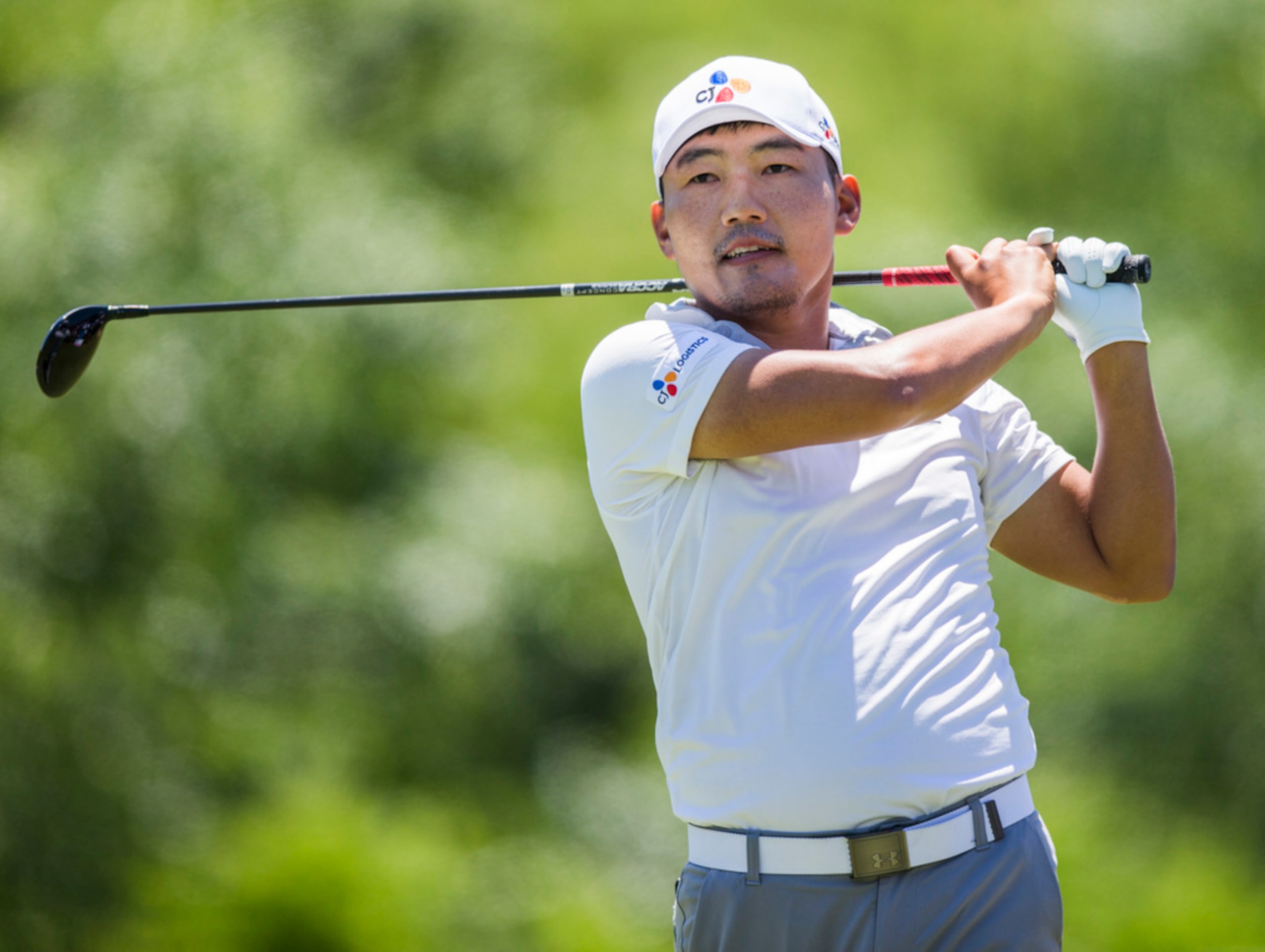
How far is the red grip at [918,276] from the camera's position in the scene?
6.22ft

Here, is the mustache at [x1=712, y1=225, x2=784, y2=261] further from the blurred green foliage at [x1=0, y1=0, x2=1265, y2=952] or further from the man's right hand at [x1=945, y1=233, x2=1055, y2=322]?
the blurred green foliage at [x1=0, y1=0, x2=1265, y2=952]

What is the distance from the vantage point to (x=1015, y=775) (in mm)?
1557

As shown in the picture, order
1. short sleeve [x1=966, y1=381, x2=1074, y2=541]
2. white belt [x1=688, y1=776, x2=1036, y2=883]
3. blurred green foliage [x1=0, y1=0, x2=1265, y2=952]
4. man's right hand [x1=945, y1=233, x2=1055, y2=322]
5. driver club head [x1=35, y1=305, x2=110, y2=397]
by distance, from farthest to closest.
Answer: blurred green foliage [x1=0, y1=0, x2=1265, y2=952], driver club head [x1=35, y1=305, x2=110, y2=397], short sleeve [x1=966, y1=381, x2=1074, y2=541], man's right hand [x1=945, y1=233, x2=1055, y2=322], white belt [x1=688, y1=776, x2=1036, y2=883]

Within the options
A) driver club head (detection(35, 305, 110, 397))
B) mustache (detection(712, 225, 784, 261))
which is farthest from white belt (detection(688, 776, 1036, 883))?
driver club head (detection(35, 305, 110, 397))

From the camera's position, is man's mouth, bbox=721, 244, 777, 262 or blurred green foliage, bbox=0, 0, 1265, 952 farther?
blurred green foliage, bbox=0, 0, 1265, 952

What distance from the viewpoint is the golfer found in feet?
4.84

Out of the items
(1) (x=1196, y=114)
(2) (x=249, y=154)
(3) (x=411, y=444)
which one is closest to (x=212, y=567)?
(3) (x=411, y=444)

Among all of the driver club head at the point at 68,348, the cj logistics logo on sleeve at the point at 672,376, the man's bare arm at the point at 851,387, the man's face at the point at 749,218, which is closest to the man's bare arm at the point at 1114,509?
the man's bare arm at the point at 851,387

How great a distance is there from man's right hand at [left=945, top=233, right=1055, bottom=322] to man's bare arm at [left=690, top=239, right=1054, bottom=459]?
87mm

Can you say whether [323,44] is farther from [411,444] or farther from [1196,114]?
[1196,114]

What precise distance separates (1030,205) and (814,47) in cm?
135

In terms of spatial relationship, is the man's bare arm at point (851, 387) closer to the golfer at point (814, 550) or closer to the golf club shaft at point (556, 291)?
the golfer at point (814, 550)

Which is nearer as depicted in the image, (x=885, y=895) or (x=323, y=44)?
(x=885, y=895)

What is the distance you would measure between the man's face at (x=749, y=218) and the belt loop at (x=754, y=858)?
595mm
